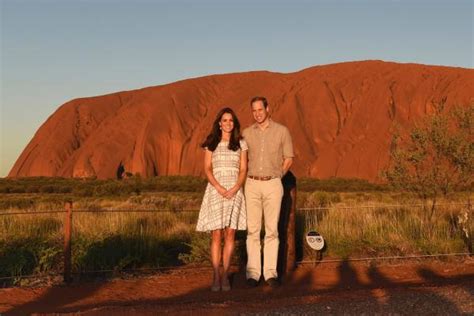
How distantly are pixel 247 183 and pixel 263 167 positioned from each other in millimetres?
308

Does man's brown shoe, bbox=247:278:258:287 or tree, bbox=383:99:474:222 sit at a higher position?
tree, bbox=383:99:474:222

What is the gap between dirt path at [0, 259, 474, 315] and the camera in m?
6.57

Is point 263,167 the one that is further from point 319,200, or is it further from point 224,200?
point 319,200

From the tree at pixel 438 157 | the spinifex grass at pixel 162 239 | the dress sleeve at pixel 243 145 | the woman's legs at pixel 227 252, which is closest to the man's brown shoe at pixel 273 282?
the woman's legs at pixel 227 252

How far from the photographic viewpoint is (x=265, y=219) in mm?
8453

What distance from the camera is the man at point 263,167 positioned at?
8.21 meters

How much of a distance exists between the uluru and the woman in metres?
47.9

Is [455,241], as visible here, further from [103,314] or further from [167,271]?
[103,314]

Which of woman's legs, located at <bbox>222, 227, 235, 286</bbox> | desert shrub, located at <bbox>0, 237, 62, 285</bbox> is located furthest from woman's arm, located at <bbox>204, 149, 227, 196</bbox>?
desert shrub, located at <bbox>0, 237, 62, 285</bbox>

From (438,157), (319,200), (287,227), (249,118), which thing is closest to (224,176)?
(287,227)

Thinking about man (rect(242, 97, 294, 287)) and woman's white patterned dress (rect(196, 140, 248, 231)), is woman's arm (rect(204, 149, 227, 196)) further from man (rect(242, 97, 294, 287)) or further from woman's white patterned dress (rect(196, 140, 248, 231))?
man (rect(242, 97, 294, 287))

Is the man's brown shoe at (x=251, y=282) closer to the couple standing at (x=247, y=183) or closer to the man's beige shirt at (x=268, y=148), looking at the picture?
the couple standing at (x=247, y=183)

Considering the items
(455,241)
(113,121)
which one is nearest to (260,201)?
(455,241)

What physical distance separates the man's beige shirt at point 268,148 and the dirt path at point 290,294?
1.50m
